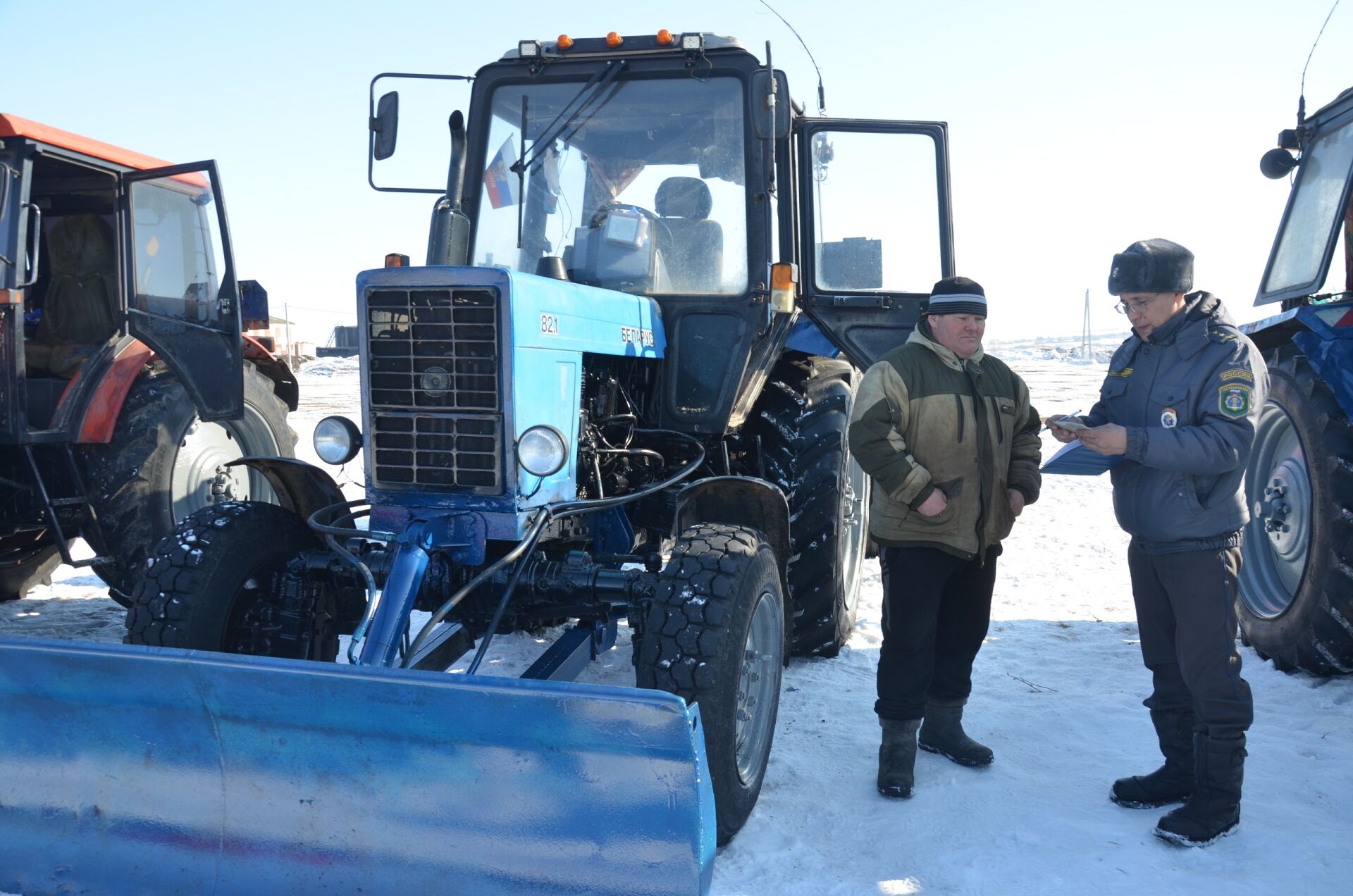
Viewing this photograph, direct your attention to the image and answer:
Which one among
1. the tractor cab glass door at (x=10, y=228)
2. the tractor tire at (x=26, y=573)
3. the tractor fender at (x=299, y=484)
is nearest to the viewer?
the tractor fender at (x=299, y=484)

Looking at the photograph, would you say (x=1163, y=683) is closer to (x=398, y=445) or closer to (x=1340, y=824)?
(x=1340, y=824)

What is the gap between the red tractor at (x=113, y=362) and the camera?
5094mm

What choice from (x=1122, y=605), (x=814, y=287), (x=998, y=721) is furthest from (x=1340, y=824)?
(x=814, y=287)

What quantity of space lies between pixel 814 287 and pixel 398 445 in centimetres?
232

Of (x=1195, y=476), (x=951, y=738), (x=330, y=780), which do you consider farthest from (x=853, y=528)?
(x=330, y=780)

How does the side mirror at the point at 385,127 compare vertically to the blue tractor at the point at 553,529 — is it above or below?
above

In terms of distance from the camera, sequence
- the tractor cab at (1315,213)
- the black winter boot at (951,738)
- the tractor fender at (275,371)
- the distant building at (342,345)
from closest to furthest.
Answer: the black winter boot at (951,738) < the tractor cab at (1315,213) < the tractor fender at (275,371) < the distant building at (342,345)

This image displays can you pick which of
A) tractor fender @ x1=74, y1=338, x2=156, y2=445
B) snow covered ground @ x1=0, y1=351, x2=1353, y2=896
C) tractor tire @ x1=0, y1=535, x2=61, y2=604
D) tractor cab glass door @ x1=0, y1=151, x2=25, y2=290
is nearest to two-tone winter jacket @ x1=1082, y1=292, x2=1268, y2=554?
snow covered ground @ x1=0, y1=351, x2=1353, y2=896

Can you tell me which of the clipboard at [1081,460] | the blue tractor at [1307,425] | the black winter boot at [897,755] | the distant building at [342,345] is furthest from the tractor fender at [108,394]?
the distant building at [342,345]

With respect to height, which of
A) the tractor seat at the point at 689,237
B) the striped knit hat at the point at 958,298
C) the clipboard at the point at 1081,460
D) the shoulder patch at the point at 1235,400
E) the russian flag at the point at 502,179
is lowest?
the clipboard at the point at 1081,460

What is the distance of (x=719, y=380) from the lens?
4.44m

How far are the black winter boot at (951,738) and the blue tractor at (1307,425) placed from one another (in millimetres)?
1530

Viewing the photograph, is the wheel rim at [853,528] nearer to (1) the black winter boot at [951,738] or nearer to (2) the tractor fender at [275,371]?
(1) the black winter boot at [951,738]

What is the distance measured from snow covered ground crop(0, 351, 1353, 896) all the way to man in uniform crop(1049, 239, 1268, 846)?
0.78ft
